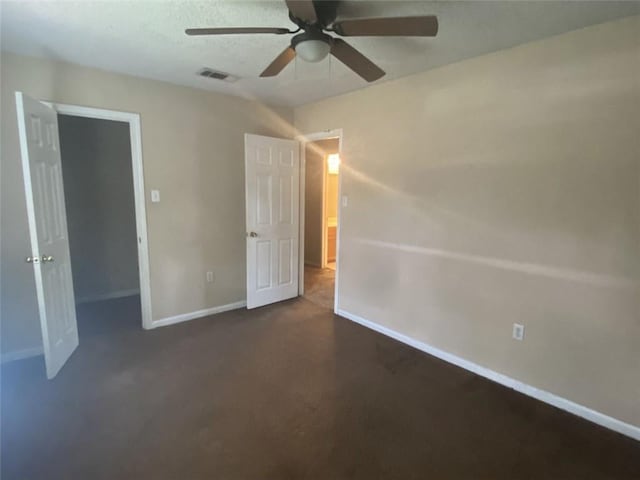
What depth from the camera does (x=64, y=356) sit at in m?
2.70

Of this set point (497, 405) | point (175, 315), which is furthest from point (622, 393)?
point (175, 315)

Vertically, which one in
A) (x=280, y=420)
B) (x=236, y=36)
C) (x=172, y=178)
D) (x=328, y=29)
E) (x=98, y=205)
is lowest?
(x=280, y=420)

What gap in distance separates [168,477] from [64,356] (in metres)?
1.68

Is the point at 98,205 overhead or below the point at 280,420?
overhead

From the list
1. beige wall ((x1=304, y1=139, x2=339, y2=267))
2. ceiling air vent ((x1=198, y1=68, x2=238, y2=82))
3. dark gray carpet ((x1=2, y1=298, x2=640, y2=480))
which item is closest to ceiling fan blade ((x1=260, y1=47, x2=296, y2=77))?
ceiling air vent ((x1=198, y1=68, x2=238, y2=82))

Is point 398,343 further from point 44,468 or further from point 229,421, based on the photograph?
point 44,468

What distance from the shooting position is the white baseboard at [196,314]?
343 centimetres

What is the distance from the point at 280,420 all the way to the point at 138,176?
2.48 meters

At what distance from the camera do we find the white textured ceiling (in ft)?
5.95

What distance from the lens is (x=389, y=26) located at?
1.58 metres

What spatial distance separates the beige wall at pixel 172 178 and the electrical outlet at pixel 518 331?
2830 millimetres

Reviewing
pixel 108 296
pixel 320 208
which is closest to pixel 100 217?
pixel 108 296

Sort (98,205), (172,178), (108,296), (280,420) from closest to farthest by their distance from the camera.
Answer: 1. (280,420)
2. (172,178)
3. (98,205)
4. (108,296)

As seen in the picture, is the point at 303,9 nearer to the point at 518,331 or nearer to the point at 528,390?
the point at 518,331
